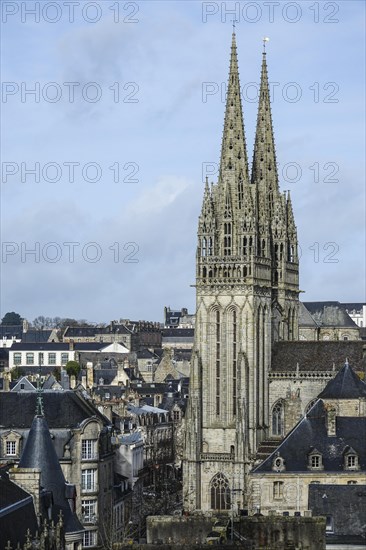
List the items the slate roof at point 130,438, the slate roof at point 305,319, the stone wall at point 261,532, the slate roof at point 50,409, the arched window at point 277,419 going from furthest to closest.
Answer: the slate roof at point 305,319, the arched window at point 277,419, the slate roof at point 130,438, the slate roof at point 50,409, the stone wall at point 261,532

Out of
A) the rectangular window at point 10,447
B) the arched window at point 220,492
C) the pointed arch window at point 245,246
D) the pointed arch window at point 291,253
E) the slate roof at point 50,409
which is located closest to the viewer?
the rectangular window at point 10,447

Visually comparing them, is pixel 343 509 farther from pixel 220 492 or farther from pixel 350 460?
pixel 220 492

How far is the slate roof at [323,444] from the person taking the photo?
3504 inches

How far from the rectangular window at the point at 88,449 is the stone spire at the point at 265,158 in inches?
1896

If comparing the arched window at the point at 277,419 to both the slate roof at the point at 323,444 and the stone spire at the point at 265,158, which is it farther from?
the slate roof at the point at 323,444

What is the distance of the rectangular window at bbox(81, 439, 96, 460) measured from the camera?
86.4 meters

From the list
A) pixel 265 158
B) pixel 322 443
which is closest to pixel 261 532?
pixel 322 443

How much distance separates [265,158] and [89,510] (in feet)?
184

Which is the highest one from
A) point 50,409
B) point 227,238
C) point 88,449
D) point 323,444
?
point 227,238

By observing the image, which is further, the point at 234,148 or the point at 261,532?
the point at 234,148

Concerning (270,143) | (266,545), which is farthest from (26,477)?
(270,143)

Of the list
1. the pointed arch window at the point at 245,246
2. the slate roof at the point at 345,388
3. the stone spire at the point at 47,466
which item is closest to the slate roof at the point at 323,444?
the slate roof at the point at 345,388

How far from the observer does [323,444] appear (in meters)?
89.9

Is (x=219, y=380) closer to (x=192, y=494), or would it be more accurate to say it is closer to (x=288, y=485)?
(x=192, y=494)
